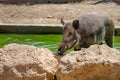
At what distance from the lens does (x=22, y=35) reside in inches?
456

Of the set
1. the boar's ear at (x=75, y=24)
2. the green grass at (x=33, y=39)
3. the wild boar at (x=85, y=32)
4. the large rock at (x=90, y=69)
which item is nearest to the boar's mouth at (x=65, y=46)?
the wild boar at (x=85, y=32)

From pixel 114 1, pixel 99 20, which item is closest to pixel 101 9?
pixel 114 1

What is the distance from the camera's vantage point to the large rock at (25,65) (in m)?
4.61

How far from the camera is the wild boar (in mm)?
7832

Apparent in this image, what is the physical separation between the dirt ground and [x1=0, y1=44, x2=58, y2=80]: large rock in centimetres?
753

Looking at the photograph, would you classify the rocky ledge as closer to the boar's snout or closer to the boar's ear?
the boar's snout

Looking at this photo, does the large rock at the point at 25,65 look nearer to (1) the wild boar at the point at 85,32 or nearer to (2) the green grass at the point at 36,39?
(1) the wild boar at the point at 85,32

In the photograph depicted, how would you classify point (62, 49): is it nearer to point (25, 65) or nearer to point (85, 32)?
point (85, 32)

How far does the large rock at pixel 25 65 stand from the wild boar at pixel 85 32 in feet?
7.82

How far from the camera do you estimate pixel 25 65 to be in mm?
4629

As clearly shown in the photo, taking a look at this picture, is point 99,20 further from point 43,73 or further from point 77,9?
point 77,9

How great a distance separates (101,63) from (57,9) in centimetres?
1078

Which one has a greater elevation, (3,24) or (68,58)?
(68,58)

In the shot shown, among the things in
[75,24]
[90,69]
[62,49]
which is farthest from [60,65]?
[75,24]
